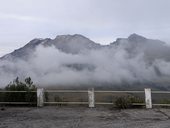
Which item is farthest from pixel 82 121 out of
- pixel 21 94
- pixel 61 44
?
pixel 61 44

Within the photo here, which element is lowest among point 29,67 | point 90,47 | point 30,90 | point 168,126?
point 168,126

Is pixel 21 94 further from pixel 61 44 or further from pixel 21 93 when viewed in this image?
pixel 61 44

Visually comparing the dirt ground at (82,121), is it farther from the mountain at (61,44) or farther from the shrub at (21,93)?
the mountain at (61,44)

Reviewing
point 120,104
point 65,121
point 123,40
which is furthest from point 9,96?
point 123,40

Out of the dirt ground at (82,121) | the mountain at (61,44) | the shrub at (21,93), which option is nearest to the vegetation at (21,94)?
the shrub at (21,93)

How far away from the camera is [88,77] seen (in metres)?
157

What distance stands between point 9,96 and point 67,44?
486 feet

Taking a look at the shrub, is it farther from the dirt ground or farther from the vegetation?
the dirt ground

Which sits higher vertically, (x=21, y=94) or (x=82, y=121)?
(x=21, y=94)

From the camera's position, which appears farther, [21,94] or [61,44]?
[61,44]

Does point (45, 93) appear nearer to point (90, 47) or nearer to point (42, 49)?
point (42, 49)

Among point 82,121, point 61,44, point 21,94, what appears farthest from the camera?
point 61,44

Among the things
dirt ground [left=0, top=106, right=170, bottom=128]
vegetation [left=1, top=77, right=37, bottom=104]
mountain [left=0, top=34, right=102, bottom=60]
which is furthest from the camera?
mountain [left=0, top=34, right=102, bottom=60]

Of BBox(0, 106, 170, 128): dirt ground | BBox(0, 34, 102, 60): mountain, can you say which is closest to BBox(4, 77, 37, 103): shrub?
BBox(0, 106, 170, 128): dirt ground
